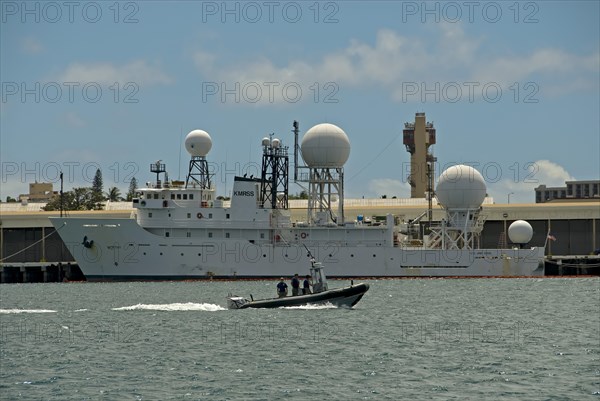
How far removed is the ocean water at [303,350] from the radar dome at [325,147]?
24.4 metres

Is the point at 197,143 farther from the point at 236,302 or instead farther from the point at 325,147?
the point at 236,302

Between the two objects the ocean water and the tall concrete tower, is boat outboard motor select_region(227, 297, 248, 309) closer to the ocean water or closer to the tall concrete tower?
the ocean water

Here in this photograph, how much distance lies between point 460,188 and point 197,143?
17434mm

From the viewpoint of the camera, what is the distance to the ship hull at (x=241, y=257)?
6681 centimetres

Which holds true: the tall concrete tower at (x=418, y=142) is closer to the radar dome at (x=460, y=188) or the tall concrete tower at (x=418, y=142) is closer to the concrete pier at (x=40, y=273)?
the radar dome at (x=460, y=188)

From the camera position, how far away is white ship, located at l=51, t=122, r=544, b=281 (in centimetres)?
6700

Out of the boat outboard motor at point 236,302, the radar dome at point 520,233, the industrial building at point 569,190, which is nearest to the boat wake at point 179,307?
the boat outboard motor at point 236,302

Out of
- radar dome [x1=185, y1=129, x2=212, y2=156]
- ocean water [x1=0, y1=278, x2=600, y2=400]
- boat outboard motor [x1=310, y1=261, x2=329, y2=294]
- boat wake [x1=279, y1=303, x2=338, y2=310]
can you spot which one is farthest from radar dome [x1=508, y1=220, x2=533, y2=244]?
A: boat wake [x1=279, y1=303, x2=338, y2=310]

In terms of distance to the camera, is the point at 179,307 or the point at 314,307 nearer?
the point at 314,307

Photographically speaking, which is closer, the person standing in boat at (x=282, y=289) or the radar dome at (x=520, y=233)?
the person standing in boat at (x=282, y=289)

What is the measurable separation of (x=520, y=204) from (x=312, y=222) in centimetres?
1974

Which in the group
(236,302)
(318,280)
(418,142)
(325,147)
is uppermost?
(418,142)

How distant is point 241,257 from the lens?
224ft

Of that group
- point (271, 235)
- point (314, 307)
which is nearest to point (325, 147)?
point (271, 235)
